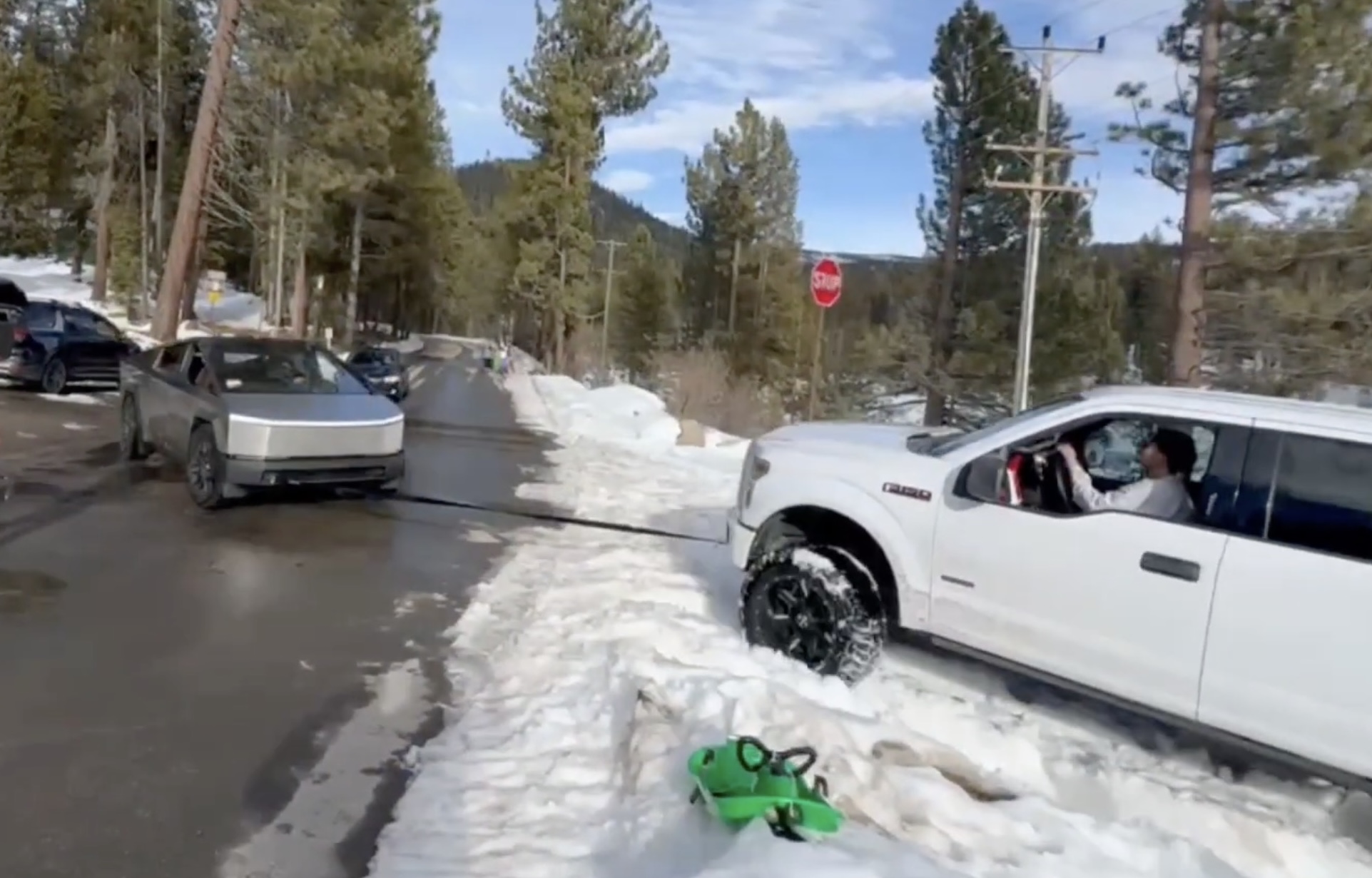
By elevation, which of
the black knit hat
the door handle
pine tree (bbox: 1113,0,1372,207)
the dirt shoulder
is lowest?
the dirt shoulder

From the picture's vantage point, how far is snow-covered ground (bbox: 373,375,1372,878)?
162 inches

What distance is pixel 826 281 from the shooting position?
1689 cm

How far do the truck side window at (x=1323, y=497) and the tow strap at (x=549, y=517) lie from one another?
19.5ft

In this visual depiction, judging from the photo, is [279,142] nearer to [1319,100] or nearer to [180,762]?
[1319,100]

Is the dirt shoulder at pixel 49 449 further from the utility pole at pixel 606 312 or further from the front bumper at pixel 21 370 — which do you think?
the utility pole at pixel 606 312

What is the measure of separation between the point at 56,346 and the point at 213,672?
1718 centimetres

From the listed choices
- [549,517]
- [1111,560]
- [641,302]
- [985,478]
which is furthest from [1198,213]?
[641,302]

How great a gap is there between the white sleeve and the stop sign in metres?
11.0

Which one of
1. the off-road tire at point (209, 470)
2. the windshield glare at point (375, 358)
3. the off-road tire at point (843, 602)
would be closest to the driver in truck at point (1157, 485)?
the off-road tire at point (843, 602)

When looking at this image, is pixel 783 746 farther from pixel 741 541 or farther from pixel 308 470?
pixel 308 470

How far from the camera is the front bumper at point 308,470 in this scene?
1041 cm

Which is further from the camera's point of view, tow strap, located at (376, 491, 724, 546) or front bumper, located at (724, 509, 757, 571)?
tow strap, located at (376, 491, 724, 546)

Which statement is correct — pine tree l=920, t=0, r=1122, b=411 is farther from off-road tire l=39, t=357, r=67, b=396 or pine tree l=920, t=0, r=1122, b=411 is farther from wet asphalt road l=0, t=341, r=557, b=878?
wet asphalt road l=0, t=341, r=557, b=878

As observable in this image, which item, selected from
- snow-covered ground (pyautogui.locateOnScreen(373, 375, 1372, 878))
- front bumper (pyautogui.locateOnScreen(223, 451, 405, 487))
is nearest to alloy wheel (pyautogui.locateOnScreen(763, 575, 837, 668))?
snow-covered ground (pyautogui.locateOnScreen(373, 375, 1372, 878))
